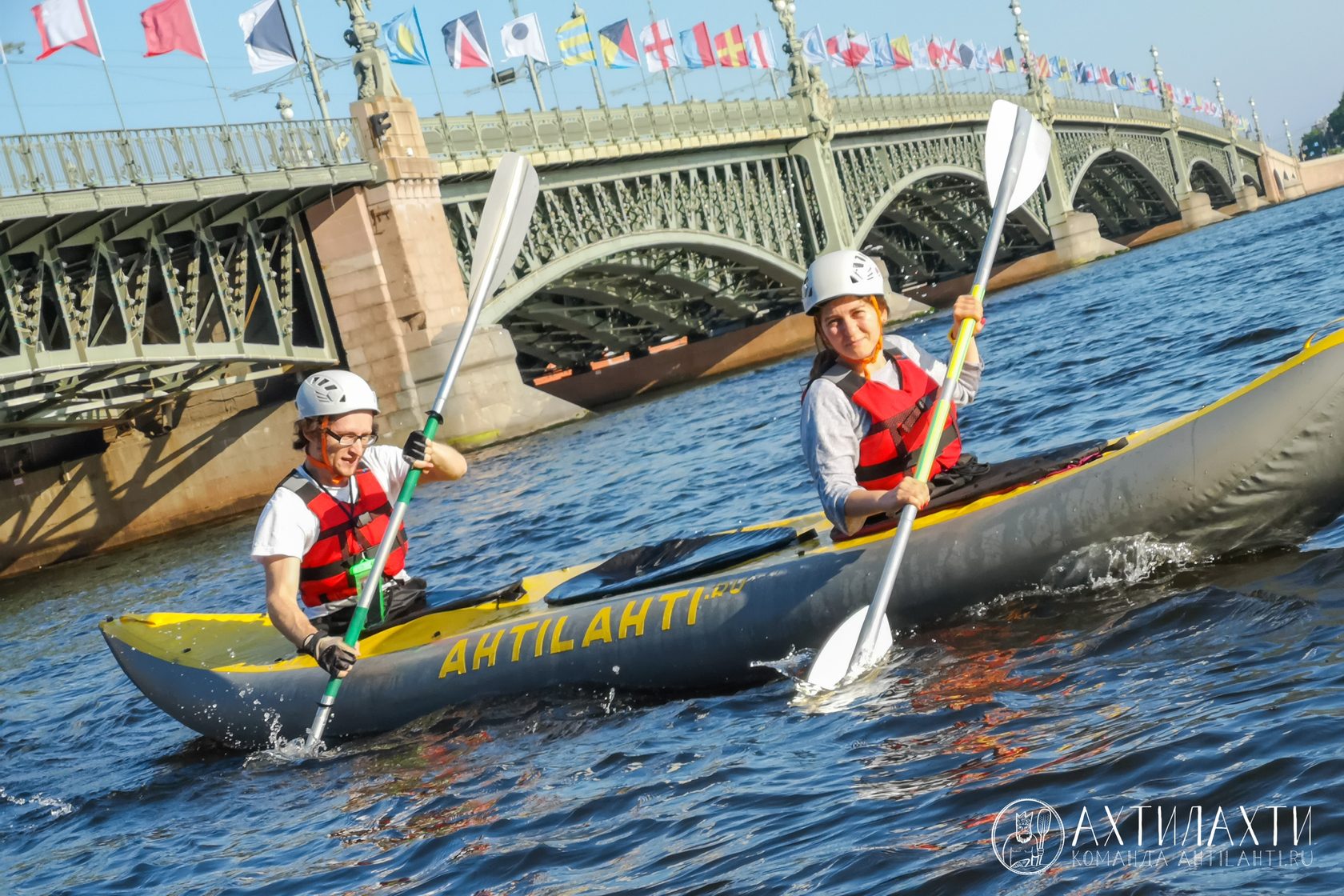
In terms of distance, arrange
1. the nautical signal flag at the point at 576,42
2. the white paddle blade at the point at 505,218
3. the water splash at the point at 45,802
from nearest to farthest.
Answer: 1. the water splash at the point at 45,802
2. the white paddle blade at the point at 505,218
3. the nautical signal flag at the point at 576,42

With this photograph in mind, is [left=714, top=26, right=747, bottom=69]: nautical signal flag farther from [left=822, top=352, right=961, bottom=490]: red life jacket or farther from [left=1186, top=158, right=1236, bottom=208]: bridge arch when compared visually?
[left=1186, top=158, right=1236, bottom=208]: bridge arch

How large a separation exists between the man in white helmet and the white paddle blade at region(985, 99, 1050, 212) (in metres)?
3.34

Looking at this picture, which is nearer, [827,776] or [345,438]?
[827,776]

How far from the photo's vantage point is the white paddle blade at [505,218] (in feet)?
30.9

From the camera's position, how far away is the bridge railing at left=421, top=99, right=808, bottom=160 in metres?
28.9

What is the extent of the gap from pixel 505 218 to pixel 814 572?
417 cm

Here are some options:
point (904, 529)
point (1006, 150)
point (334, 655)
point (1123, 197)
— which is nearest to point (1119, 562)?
point (904, 529)

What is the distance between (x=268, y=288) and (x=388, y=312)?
2.50 m

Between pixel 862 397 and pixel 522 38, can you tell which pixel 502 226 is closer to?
pixel 862 397

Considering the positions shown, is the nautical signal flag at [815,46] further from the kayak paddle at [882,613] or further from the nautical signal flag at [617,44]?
the kayak paddle at [882,613]

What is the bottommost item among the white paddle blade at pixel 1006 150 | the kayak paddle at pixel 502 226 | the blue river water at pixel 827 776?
the blue river water at pixel 827 776

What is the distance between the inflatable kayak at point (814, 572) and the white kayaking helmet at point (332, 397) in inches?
49.5

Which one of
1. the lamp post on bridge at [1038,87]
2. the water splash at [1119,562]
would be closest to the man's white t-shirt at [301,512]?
the water splash at [1119,562]

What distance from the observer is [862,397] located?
6066 mm
